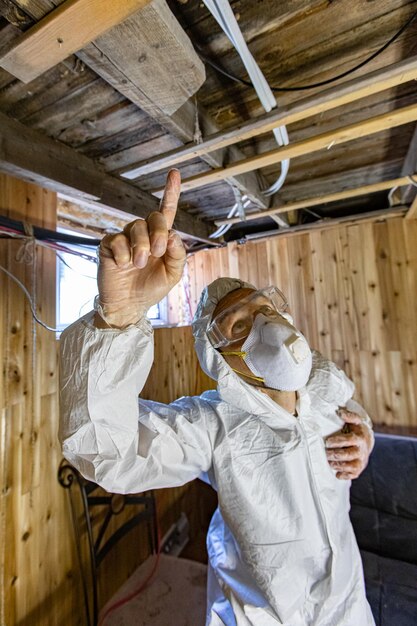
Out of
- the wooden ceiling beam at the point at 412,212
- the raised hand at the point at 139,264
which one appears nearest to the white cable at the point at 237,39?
the raised hand at the point at 139,264

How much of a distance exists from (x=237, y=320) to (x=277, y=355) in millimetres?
195

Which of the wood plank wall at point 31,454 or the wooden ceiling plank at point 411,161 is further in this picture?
the wooden ceiling plank at point 411,161

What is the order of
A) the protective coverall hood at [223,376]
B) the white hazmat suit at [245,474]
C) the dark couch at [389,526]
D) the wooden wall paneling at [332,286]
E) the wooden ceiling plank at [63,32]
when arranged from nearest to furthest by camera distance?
the wooden ceiling plank at [63,32] → the white hazmat suit at [245,474] → the protective coverall hood at [223,376] → the dark couch at [389,526] → the wooden wall paneling at [332,286]

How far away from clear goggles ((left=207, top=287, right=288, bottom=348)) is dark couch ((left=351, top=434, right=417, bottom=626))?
4.69 ft

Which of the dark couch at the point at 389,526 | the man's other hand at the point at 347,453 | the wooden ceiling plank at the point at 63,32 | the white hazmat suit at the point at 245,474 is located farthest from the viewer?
the dark couch at the point at 389,526

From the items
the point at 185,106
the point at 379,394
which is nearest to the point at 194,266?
the point at 185,106

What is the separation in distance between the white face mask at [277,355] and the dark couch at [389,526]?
50.4 inches

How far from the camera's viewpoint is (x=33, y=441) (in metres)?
1.10

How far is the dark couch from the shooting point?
47.5 inches

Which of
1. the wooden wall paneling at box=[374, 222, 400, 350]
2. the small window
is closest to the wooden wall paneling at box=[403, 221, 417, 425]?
the wooden wall paneling at box=[374, 222, 400, 350]

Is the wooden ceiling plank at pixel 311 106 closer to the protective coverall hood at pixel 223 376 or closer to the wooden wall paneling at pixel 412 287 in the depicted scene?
the protective coverall hood at pixel 223 376

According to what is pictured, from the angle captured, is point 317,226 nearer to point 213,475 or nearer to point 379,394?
point 379,394

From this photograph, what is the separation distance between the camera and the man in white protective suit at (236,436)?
1.97 ft

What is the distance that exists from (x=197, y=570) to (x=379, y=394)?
1.66m
